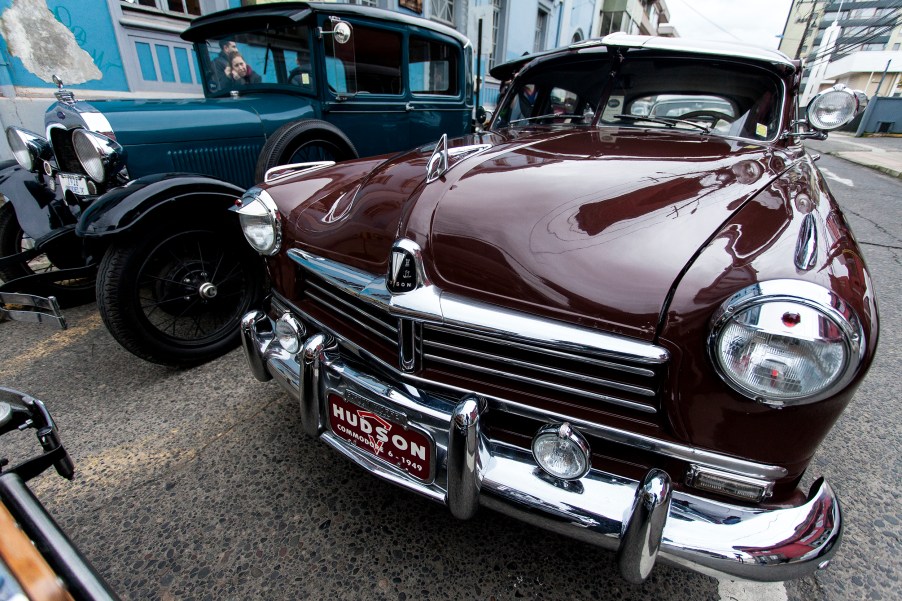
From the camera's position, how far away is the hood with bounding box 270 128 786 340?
1.10 m

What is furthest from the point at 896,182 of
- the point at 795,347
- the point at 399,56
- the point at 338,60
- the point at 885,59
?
the point at 885,59

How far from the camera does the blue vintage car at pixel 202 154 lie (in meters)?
2.26

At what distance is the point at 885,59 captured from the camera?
114 ft

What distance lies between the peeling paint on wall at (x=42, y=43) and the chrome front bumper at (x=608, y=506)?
580cm

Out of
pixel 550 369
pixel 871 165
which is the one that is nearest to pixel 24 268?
pixel 550 369

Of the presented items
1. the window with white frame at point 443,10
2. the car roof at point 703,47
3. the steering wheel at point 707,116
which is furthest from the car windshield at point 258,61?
the window with white frame at point 443,10

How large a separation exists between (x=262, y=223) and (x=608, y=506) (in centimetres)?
153

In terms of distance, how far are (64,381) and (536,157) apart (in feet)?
8.49

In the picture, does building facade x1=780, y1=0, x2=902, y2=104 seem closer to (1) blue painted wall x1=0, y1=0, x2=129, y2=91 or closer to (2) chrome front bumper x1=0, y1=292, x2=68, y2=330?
(1) blue painted wall x1=0, y1=0, x2=129, y2=91


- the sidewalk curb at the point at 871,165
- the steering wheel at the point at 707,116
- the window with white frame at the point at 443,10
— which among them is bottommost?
the sidewalk curb at the point at 871,165

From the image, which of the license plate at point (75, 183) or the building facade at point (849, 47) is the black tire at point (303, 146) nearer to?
the license plate at point (75, 183)

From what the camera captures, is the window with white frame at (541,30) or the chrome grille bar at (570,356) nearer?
the chrome grille bar at (570,356)

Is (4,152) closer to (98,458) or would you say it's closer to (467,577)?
(98,458)

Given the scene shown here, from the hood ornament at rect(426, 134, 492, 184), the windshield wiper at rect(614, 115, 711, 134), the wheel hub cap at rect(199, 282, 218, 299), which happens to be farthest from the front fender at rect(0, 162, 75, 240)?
the windshield wiper at rect(614, 115, 711, 134)
